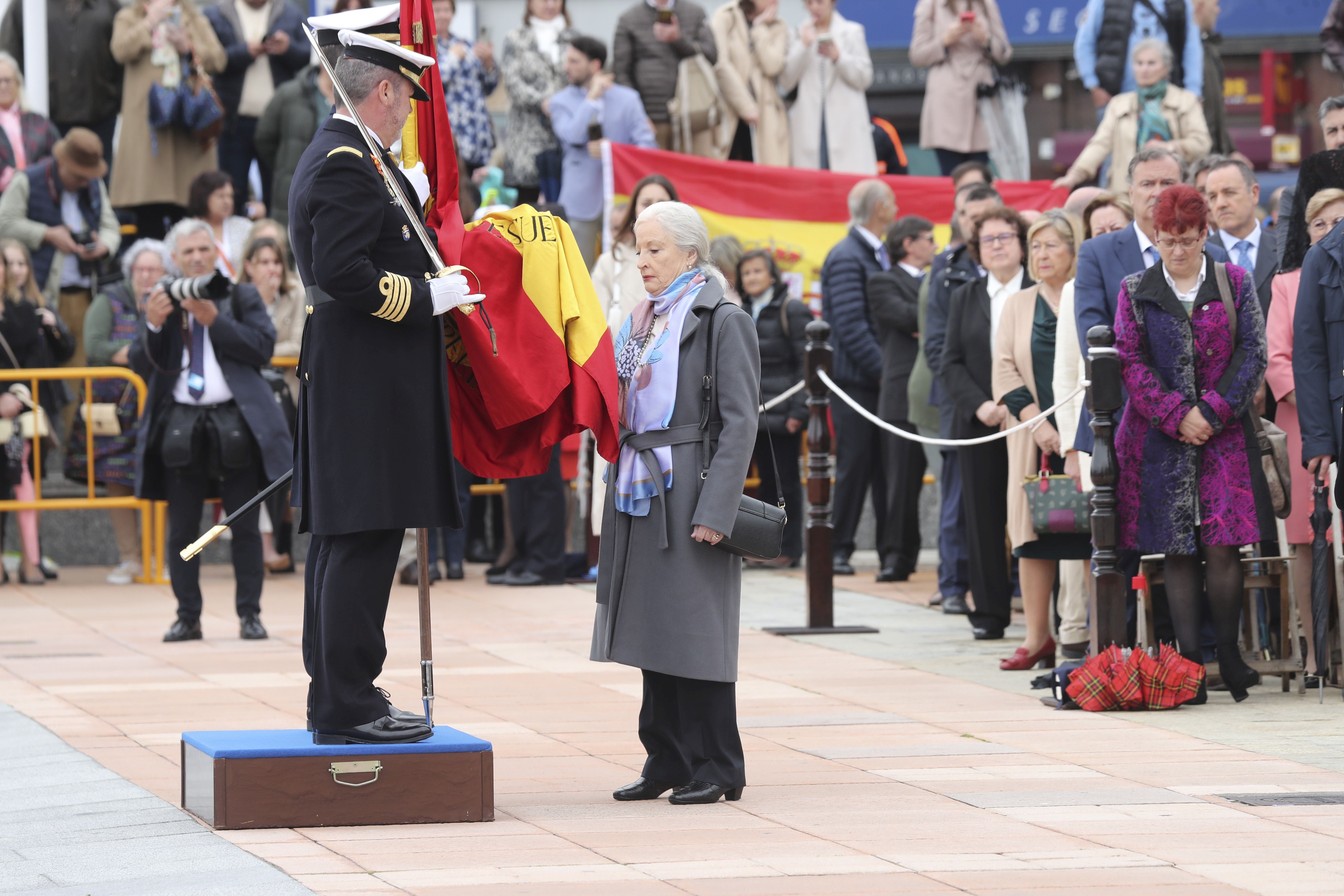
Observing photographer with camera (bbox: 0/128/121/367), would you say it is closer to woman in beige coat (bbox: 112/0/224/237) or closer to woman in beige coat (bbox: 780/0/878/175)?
woman in beige coat (bbox: 112/0/224/237)

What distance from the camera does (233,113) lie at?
50.6 feet

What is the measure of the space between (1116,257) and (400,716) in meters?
4.26

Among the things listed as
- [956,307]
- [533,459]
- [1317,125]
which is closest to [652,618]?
[533,459]

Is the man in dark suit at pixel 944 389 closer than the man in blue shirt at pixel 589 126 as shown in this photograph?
Yes

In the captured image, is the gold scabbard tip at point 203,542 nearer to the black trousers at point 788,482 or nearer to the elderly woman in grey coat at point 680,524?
the elderly woman in grey coat at point 680,524

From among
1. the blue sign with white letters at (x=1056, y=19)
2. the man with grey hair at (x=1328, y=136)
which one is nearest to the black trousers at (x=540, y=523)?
the man with grey hair at (x=1328, y=136)

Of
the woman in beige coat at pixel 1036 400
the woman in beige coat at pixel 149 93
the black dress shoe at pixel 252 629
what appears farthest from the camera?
the woman in beige coat at pixel 149 93

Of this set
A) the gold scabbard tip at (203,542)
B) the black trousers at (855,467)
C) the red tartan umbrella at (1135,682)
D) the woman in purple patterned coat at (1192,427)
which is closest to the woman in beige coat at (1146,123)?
the black trousers at (855,467)

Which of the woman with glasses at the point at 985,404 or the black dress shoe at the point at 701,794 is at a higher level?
the woman with glasses at the point at 985,404

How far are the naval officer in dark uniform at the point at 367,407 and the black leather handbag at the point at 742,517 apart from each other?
0.82m

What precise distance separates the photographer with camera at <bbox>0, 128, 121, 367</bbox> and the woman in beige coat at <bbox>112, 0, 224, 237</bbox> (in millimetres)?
542

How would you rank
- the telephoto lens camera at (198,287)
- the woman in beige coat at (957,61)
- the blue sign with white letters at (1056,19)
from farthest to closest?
the blue sign with white letters at (1056,19)
the woman in beige coat at (957,61)
the telephoto lens camera at (198,287)

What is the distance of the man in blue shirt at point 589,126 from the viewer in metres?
14.3

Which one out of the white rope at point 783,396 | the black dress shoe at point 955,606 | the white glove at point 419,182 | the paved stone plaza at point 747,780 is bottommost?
the paved stone plaza at point 747,780
